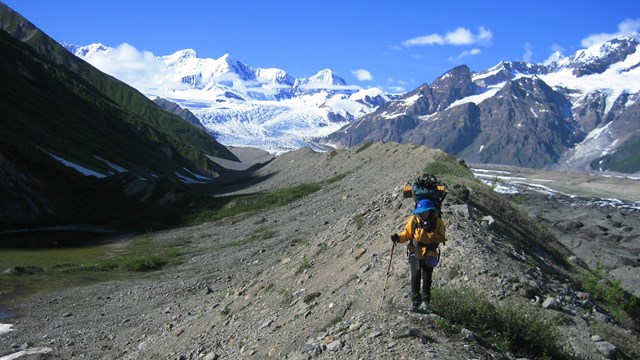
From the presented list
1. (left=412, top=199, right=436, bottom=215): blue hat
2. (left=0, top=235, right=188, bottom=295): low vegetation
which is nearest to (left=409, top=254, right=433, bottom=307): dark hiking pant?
(left=412, top=199, right=436, bottom=215): blue hat

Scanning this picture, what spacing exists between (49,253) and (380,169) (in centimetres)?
4077

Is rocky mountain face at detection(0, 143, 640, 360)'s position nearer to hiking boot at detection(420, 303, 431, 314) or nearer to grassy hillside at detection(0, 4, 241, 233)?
hiking boot at detection(420, 303, 431, 314)

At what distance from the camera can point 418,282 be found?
1320 cm

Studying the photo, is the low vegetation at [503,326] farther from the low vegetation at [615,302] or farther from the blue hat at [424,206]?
the low vegetation at [615,302]

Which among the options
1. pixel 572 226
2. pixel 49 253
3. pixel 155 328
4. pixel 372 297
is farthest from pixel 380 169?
pixel 372 297

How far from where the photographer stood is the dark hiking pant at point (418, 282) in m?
13.0

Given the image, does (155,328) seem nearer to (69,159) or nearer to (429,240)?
→ (429,240)

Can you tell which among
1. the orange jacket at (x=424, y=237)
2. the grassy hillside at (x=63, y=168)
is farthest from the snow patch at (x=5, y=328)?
the grassy hillside at (x=63, y=168)

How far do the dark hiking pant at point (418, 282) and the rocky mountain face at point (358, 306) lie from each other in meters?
0.39

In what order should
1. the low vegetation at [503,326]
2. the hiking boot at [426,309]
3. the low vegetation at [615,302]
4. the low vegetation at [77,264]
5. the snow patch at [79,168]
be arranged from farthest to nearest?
the snow patch at [79,168], the low vegetation at [77,264], the low vegetation at [615,302], the hiking boot at [426,309], the low vegetation at [503,326]

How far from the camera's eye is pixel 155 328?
2648cm

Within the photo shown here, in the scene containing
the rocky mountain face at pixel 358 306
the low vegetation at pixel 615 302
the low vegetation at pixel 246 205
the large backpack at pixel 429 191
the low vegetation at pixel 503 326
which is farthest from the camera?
the low vegetation at pixel 246 205

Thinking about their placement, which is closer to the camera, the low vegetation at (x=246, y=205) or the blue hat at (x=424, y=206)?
the blue hat at (x=424, y=206)

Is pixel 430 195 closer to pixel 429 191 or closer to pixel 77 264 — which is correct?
pixel 429 191
